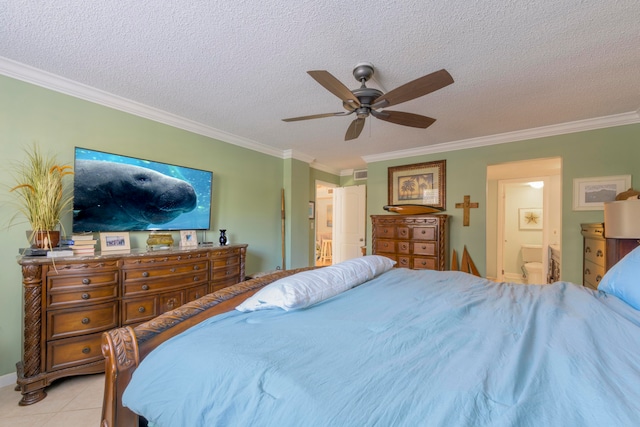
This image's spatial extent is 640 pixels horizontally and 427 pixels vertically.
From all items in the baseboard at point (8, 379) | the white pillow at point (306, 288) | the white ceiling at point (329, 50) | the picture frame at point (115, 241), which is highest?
the white ceiling at point (329, 50)

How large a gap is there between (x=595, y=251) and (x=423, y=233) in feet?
5.63

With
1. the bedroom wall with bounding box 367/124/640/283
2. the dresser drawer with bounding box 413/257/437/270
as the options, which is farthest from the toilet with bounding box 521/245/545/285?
the dresser drawer with bounding box 413/257/437/270

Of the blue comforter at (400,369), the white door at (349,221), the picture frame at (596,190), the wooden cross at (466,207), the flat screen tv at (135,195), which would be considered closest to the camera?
the blue comforter at (400,369)

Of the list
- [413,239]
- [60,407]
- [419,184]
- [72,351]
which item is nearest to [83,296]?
[72,351]

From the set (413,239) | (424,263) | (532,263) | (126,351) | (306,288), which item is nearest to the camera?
(126,351)

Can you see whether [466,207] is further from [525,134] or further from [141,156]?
[141,156]

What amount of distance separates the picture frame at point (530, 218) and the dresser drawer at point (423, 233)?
3633mm

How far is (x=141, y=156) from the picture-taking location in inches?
112

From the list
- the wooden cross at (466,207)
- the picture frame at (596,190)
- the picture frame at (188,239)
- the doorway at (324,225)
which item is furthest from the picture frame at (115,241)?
the doorway at (324,225)

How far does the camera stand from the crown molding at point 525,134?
2949 millimetres

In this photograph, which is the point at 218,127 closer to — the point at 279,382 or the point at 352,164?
the point at 352,164

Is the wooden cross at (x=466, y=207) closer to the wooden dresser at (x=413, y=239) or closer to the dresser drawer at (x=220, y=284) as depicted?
the wooden dresser at (x=413, y=239)

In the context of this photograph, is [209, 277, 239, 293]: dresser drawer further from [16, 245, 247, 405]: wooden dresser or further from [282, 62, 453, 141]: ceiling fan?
[282, 62, 453, 141]: ceiling fan


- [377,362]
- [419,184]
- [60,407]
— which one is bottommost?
[60,407]
